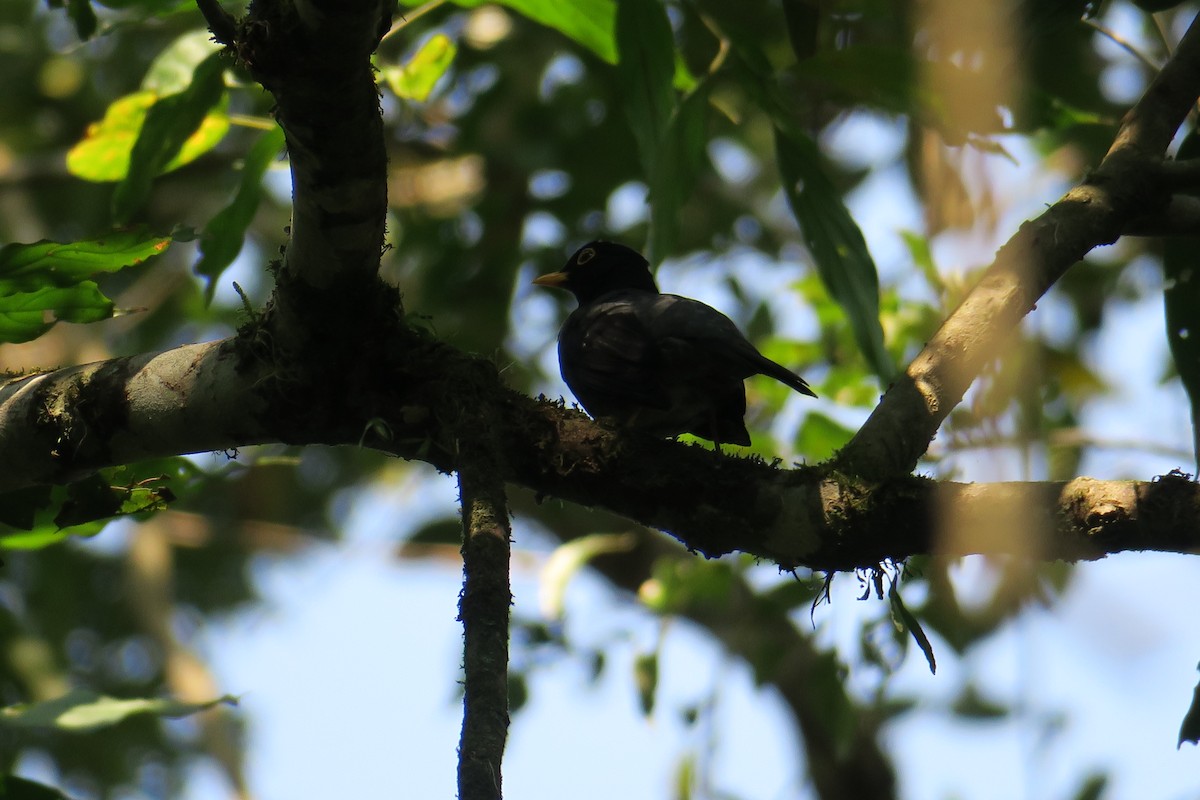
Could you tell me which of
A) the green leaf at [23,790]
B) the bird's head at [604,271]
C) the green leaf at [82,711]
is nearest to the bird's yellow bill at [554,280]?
the bird's head at [604,271]

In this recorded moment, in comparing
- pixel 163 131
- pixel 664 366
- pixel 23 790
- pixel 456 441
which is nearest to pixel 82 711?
pixel 23 790

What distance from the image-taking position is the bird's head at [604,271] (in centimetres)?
575

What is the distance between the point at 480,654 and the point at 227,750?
5.77m

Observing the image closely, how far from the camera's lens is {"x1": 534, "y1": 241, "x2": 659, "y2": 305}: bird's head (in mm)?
5749

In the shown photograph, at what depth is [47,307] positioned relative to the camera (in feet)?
10.8

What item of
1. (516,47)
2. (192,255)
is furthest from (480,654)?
(192,255)

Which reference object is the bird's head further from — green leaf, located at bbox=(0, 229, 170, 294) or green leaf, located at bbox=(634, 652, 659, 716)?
green leaf, located at bbox=(0, 229, 170, 294)

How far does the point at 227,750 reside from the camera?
24.4ft

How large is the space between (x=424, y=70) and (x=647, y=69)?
1.24 metres

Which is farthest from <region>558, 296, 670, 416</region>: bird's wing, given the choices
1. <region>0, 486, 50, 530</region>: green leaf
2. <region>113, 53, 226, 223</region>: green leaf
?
<region>0, 486, 50, 530</region>: green leaf

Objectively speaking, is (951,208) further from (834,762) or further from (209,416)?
(834,762)

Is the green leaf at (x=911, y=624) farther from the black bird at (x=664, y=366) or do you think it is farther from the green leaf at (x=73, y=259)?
the green leaf at (x=73, y=259)

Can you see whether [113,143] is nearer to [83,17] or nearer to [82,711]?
[83,17]

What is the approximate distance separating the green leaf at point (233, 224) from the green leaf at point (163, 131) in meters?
0.32
